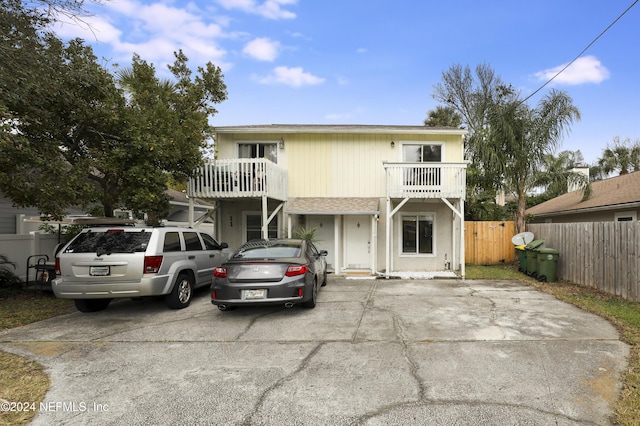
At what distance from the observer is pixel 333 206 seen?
1239 cm

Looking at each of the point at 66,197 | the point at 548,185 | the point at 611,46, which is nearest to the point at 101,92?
the point at 66,197

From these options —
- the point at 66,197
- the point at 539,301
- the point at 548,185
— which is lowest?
the point at 539,301

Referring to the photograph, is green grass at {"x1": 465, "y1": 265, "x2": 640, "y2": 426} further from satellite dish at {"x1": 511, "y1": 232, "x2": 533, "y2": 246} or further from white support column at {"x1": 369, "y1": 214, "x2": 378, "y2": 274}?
white support column at {"x1": 369, "y1": 214, "x2": 378, "y2": 274}

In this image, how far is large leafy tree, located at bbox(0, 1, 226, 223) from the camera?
6926mm

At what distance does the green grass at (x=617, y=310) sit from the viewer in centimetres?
323

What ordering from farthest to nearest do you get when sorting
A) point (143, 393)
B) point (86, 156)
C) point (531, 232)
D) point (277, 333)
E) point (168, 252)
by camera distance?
point (531, 232)
point (86, 156)
point (168, 252)
point (277, 333)
point (143, 393)

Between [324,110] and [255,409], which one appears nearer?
[255,409]

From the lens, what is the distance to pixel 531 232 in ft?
43.5

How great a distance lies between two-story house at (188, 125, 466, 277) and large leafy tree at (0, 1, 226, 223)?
135 inches

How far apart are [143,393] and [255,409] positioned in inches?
50.2

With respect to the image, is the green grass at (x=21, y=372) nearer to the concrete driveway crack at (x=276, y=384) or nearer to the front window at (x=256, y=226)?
the concrete driveway crack at (x=276, y=384)

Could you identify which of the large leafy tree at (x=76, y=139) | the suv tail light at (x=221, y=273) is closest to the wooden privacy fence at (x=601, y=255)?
the suv tail light at (x=221, y=273)

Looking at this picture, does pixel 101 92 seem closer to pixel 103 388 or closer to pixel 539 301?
pixel 103 388

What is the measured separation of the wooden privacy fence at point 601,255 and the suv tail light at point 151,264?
33.0ft
